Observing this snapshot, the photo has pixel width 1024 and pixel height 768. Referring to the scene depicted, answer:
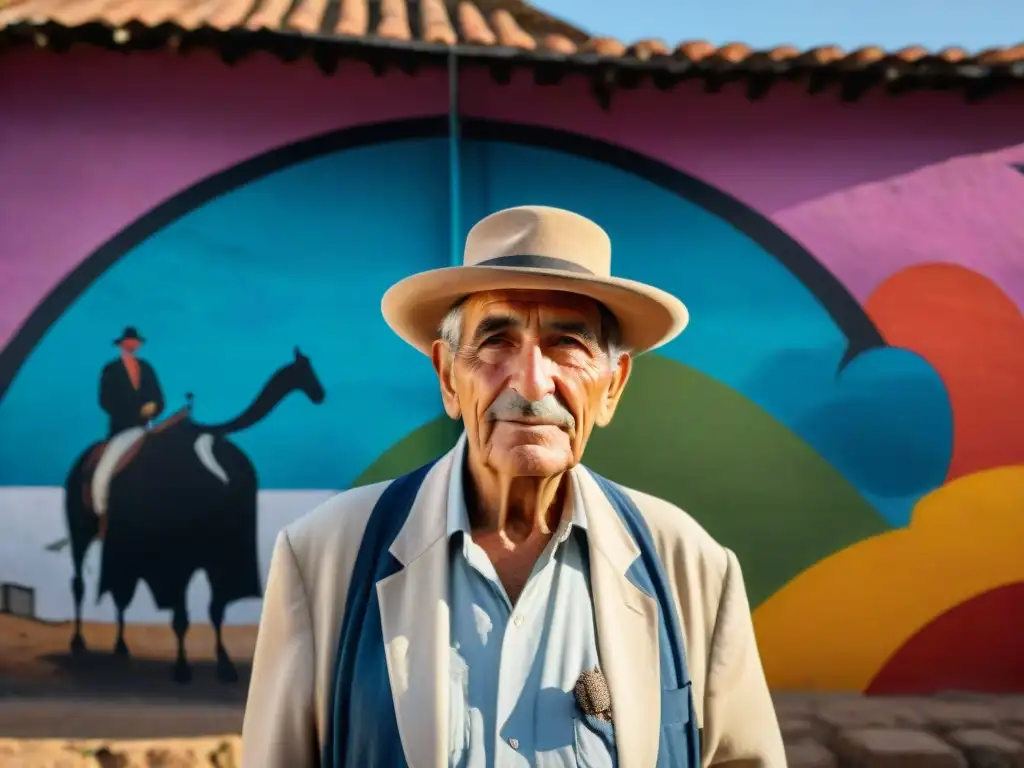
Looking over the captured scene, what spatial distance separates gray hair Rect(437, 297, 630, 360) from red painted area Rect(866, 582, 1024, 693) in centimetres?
359

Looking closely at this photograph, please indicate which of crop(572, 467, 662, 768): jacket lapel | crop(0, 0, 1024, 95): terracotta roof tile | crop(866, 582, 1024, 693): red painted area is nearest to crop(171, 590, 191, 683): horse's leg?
crop(0, 0, 1024, 95): terracotta roof tile

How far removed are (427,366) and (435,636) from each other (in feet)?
9.82

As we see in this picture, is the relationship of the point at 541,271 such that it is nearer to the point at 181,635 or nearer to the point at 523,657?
the point at 523,657

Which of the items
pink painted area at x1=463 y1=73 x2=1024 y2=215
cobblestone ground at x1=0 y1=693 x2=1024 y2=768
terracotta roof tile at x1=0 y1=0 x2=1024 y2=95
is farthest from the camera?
pink painted area at x1=463 y1=73 x2=1024 y2=215

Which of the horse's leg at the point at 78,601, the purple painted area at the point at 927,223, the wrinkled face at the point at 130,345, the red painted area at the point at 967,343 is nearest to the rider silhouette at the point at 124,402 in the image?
the wrinkled face at the point at 130,345

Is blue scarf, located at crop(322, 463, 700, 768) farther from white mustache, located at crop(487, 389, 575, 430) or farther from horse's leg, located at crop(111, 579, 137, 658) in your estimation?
horse's leg, located at crop(111, 579, 137, 658)

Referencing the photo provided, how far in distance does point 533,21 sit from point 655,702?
4.68 meters

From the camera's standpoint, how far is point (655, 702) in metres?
1.29

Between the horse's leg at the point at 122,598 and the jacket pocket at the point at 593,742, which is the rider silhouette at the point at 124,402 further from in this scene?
the jacket pocket at the point at 593,742

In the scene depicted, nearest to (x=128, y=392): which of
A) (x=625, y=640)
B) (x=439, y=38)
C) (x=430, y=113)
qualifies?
(x=430, y=113)

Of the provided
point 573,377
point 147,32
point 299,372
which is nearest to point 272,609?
point 573,377

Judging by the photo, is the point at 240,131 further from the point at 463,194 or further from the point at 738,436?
the point at 738,436

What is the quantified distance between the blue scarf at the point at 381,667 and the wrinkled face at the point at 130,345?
3.25 m

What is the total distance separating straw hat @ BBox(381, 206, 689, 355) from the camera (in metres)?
1.37
